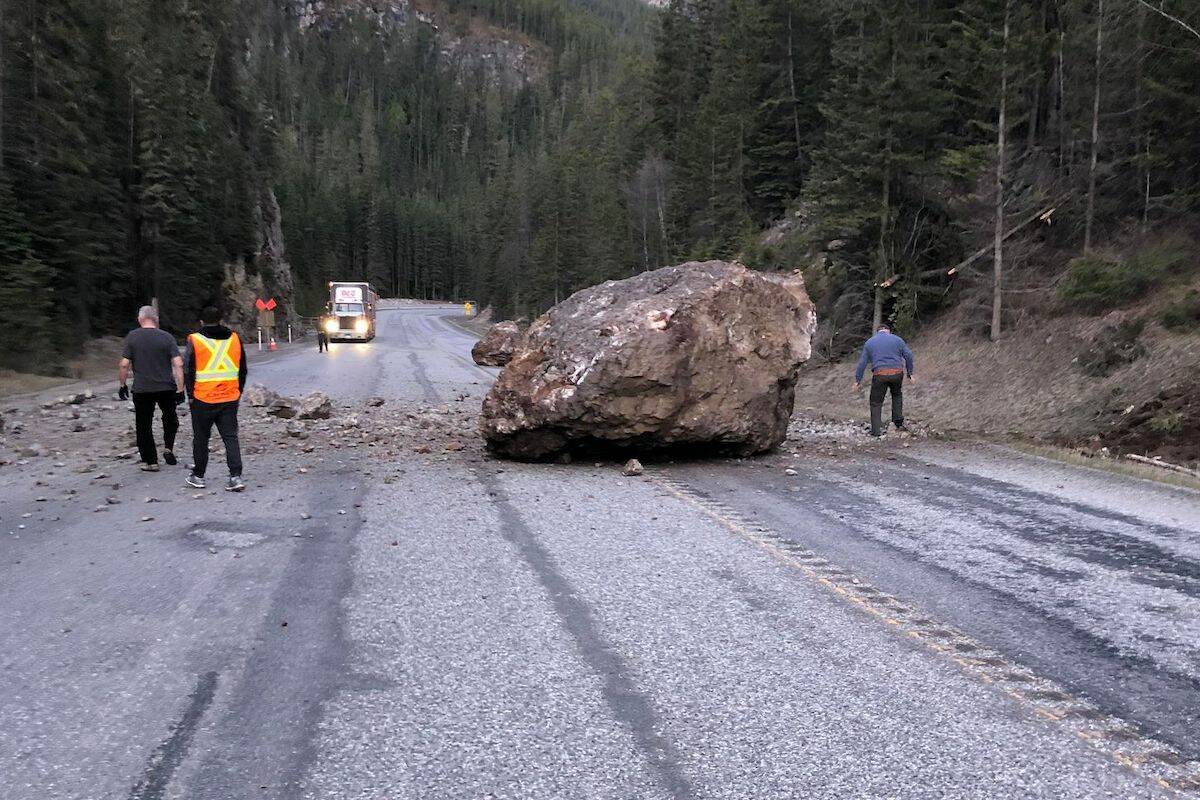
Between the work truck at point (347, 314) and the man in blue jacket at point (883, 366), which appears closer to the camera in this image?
the man in blue jacket at point (883, 366)

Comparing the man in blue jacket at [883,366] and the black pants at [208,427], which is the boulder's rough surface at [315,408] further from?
the man in blue jacket at [883,366]

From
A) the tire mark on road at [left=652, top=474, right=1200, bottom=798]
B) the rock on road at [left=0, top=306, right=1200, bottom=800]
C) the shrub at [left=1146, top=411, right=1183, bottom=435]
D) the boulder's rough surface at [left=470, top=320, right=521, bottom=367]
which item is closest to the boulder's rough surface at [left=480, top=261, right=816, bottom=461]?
the rock on road at [left=0, top=306, right=1200, bottom=800]

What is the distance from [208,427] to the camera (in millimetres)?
9078

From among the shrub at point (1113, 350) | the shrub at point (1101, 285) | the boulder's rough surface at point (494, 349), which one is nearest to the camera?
the shrub at point (1113, 350)

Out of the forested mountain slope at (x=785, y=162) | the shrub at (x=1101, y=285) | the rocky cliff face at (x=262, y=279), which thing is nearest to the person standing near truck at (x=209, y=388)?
the forested mountain slope at (x=785, y=162)

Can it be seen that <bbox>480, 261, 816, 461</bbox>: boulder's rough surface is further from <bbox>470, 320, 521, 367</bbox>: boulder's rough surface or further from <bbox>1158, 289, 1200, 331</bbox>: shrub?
<bbox>470, 320, 521, 367</bbox>: boulder's rough surface

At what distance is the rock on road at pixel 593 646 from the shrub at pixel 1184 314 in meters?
9.28

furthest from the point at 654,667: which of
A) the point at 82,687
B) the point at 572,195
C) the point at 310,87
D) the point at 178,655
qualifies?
the point at 310,87

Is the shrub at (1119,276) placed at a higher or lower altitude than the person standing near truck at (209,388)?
higher

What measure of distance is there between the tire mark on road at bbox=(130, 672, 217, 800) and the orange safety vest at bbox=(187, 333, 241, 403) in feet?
18.3

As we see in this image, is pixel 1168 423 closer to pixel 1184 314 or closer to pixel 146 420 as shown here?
pixel 1184 314

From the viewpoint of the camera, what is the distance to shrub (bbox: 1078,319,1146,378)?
16000mm

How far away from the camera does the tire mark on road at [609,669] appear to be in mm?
3369

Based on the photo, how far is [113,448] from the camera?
37.9 ft
